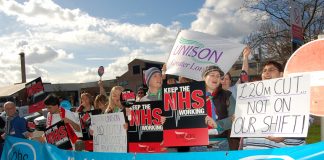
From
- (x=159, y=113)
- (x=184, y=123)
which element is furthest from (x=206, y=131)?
(x=159, y=113)

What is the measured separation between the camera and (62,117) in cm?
672

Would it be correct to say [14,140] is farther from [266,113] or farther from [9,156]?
[266,113]

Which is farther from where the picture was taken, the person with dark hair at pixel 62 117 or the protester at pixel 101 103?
the protester at pixel 101 103

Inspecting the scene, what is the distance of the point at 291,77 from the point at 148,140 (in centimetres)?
232

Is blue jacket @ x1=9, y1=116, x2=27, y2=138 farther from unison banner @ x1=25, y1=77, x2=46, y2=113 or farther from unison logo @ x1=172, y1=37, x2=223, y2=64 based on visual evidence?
unison logo @ x1=172, y1=37, x2=223, y2=64

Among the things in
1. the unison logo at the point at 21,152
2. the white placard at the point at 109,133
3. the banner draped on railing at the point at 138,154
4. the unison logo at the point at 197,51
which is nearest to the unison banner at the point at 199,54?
the unison logo at the point at 197,51

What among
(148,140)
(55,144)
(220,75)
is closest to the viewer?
(220,75)

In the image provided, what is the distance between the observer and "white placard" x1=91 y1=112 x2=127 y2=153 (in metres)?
6.15

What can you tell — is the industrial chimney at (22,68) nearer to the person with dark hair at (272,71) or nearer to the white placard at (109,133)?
the white placard at (109,133)

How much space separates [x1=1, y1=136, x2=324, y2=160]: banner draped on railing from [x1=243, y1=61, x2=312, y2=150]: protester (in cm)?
47

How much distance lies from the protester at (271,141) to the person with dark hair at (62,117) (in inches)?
116

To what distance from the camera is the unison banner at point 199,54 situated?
21.3ft

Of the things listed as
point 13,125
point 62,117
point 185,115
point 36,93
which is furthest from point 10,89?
point 185,115

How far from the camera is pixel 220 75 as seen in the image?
17.4 feet
